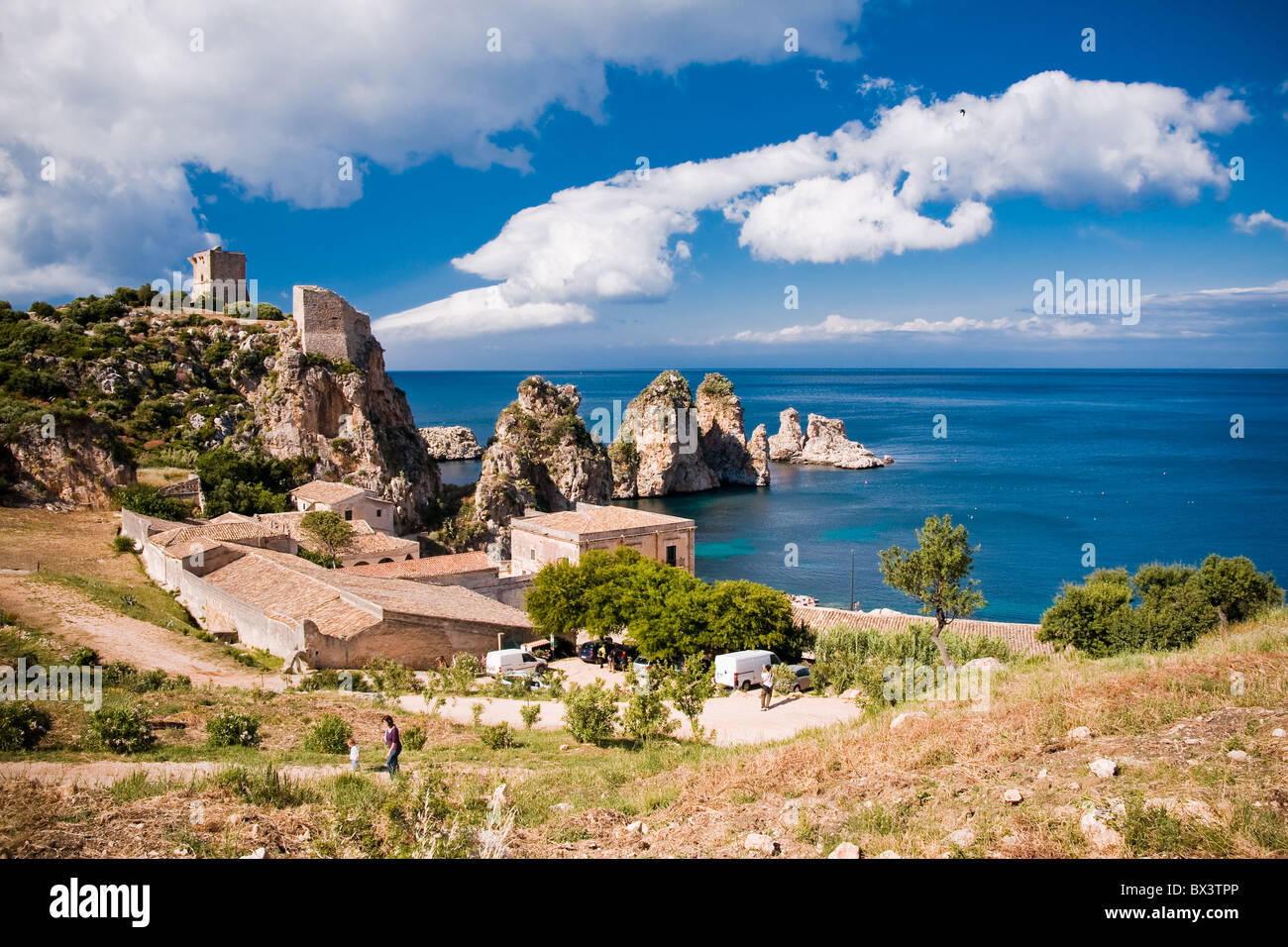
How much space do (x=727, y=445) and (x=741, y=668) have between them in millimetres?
80021

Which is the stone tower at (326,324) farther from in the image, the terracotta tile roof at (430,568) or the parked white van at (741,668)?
the parked white van at (741,668)

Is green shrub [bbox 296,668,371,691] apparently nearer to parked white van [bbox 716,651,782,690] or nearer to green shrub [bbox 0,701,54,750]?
green shrub [bbox 0,701,54,750]

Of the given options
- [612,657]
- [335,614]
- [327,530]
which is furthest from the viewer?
[327,530]

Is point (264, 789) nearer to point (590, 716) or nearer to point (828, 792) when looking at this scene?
point (828, 792)

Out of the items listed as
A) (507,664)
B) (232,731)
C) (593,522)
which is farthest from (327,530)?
(232,731)

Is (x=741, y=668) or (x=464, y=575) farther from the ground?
(x=464, y=575)

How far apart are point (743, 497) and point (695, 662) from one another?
71218 millimetres

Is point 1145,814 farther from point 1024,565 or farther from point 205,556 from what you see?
point 1024,565

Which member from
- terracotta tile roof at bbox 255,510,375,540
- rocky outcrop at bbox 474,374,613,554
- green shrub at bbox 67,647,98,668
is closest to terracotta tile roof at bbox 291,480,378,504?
terracotta tile roof at bbox 255,510,375,540

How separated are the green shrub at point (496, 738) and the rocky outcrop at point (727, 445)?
3458 inches

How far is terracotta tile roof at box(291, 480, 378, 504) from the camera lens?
41500 mm

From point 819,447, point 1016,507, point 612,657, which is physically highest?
point 819,447

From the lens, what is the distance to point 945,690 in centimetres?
1437

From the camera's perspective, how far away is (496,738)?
43.8ft
